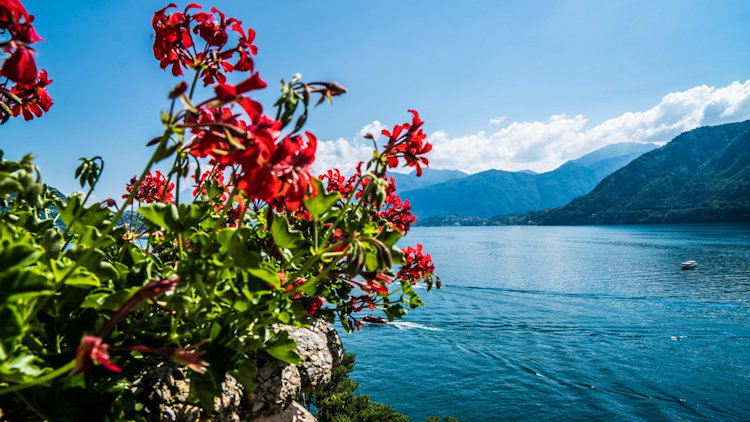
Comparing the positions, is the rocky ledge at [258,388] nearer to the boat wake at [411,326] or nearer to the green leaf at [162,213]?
the green leaf at [162,213]

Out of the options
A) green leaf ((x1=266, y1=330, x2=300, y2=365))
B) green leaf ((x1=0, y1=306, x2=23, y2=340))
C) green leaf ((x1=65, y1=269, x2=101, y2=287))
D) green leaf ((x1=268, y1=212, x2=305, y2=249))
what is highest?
green leaf ((x1=268, y1=212, x2=305, y2=249))

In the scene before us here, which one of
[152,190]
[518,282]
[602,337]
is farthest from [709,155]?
[152,190]

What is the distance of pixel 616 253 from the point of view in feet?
211

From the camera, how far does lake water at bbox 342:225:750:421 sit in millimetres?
16891

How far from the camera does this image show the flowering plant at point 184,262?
102 cm

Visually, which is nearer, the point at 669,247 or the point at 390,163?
the point at 390,163

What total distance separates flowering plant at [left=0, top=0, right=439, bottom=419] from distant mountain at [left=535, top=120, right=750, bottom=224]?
144 metres

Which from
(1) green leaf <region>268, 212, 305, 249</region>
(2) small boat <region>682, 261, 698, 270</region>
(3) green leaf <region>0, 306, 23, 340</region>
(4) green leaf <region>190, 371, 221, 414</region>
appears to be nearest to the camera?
(3) green leaf <region>0, 306, 23, 340</region>

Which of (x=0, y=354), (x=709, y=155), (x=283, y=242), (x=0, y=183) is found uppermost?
(x=709, y=155)

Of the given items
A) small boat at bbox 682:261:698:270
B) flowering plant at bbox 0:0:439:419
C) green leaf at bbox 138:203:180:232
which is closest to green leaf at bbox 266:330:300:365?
flowering plant at bbox 0:0:439:419

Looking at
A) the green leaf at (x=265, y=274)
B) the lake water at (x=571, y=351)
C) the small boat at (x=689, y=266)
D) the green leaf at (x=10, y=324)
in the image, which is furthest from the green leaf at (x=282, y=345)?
the small boat at (x=689, y=266)

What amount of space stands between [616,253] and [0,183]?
7431 cm

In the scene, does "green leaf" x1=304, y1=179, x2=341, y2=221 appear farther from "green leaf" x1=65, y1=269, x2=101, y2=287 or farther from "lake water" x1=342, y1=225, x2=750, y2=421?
"lake water" x1=342, y1=225, x2=750, y2=421

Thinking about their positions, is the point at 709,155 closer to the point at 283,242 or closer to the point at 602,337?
the point at 602,337
